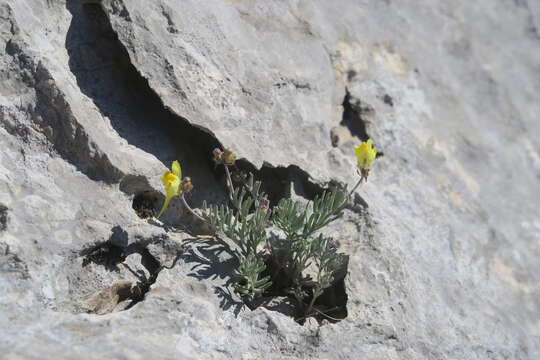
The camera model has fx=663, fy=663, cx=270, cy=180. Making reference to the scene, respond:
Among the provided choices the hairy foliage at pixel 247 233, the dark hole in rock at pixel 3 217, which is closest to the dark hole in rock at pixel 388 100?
the hairy foliage at pixel 247 233

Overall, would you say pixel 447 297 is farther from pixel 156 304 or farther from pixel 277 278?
pixel 156 304

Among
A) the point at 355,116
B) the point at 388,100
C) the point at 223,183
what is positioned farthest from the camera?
the point at 388,100

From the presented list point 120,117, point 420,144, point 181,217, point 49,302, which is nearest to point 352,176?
point 420,144

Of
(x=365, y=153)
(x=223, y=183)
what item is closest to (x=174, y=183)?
(x=223, y=183)

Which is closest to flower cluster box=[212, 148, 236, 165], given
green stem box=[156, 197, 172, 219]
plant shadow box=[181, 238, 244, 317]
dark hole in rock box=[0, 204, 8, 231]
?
green stem box=[156, 197, 172, 219]

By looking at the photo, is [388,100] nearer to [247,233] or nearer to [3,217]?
[247,233]

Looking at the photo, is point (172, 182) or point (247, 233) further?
point (247, 233)
